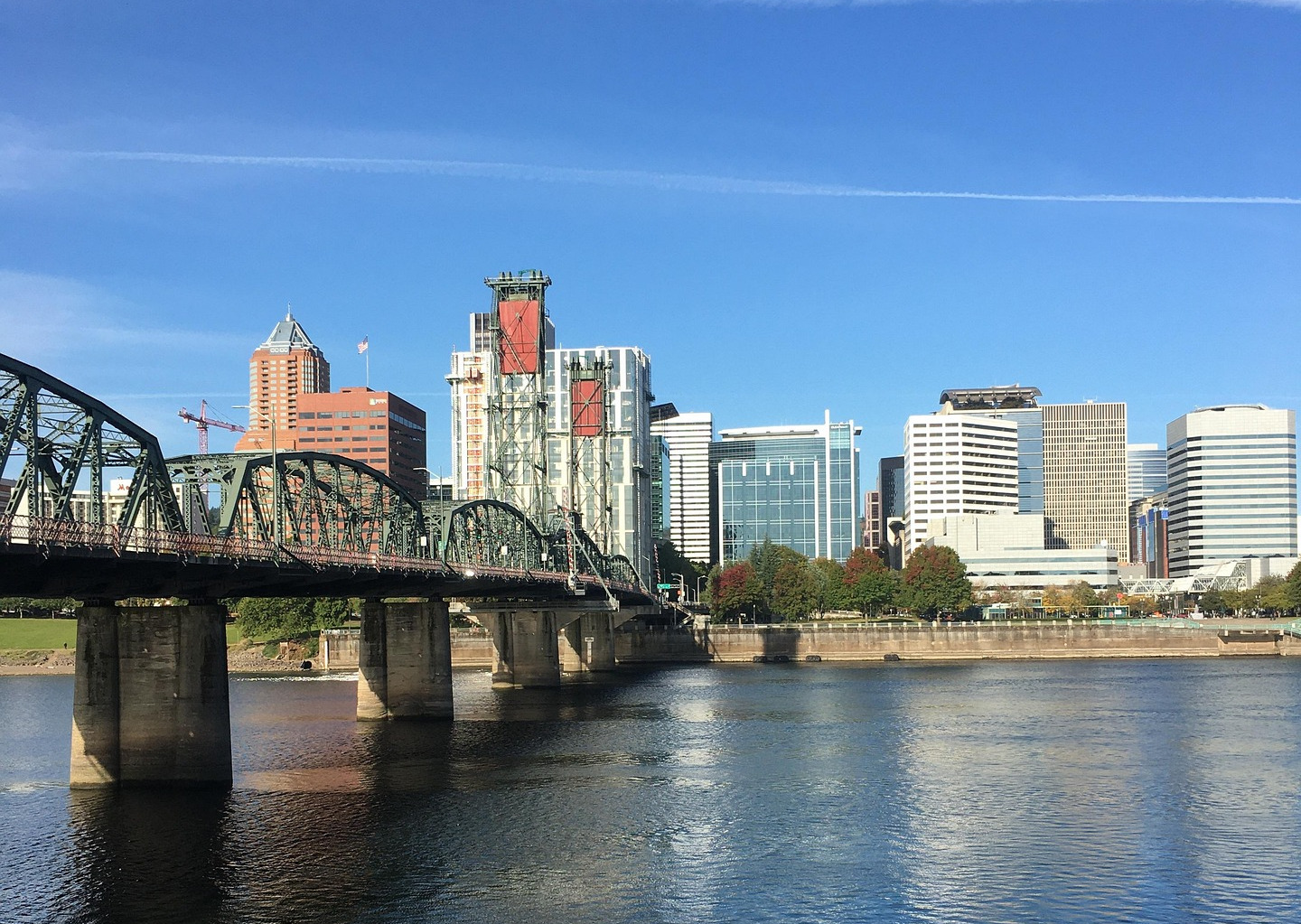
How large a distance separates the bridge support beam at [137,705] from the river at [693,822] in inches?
71.5

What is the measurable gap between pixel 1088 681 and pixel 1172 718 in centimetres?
4019

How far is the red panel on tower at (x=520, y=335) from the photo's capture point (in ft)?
589

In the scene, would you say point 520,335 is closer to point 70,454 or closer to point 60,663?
point 60,663

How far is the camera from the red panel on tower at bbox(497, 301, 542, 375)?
179500mm

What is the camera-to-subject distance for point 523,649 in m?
151

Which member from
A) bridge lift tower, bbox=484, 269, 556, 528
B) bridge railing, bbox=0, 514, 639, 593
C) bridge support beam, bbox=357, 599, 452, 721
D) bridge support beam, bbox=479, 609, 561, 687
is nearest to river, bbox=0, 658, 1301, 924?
bridge support beam, bbox=357, 599, 452, 721

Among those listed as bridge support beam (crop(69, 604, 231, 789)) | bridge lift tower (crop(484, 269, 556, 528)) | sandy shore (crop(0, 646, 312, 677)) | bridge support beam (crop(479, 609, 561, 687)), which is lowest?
sandy shore (crop(0, 646, 312, 677))

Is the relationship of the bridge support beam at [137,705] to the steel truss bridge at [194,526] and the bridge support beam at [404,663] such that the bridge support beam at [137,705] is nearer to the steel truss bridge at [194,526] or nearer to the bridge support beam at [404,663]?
the steel truss bridge at [194,526]

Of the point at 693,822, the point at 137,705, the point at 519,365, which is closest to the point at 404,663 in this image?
the point at 137,705

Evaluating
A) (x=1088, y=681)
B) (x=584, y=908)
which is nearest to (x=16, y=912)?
(x=584, y=908)

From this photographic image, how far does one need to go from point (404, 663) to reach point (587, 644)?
76.0 m

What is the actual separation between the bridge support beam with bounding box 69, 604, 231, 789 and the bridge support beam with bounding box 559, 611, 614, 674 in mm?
110712

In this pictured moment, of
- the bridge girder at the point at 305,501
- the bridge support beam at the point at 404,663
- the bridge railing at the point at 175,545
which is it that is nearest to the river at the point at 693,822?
the bridge support beam at the point at 404,663

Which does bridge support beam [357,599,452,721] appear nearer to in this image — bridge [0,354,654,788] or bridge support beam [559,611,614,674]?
bridge [0,354,654,788]
